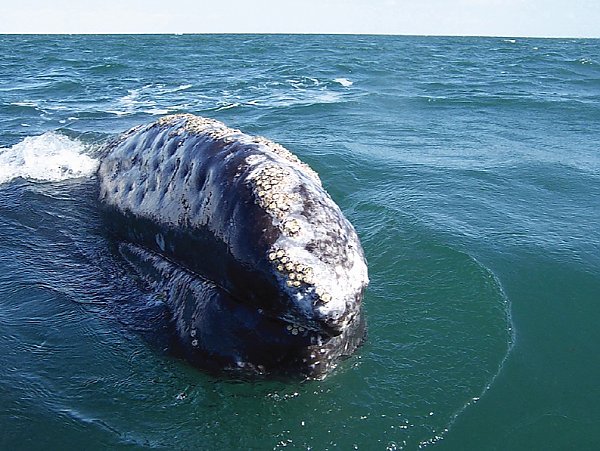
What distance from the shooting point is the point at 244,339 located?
5484mm

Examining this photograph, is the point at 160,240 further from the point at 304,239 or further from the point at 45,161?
the point at 45,161

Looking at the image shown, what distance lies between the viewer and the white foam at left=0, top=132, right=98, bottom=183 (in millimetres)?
10977

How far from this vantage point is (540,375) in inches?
238

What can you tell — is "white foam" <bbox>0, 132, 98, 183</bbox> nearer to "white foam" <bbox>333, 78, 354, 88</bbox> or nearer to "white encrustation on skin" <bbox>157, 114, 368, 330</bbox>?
"white encrustation on skin" <bbox>157, 114, 368, 330</bbox>

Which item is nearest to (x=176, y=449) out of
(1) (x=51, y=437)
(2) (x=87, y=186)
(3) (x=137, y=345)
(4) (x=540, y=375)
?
(1) (x=51, y=437)

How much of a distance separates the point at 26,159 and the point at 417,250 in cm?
786

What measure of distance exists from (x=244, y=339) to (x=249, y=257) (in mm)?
768

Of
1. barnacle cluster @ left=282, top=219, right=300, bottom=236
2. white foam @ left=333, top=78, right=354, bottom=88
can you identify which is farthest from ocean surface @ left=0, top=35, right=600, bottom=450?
white foam @ left=333, top=78, right=354, bottom=88

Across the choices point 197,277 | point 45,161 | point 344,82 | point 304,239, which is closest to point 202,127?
point 197,277

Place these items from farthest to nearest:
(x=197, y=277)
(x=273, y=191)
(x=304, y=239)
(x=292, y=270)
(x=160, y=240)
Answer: (x=160, y=240) → (x=197, y=277) → (x=273, y=191) → (x=304, y=239) → (x=292, y=270)

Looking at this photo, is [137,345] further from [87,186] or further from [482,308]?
[87,186]

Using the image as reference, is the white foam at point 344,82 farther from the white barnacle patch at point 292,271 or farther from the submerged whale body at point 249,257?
the white barnacle patch at point 292,271

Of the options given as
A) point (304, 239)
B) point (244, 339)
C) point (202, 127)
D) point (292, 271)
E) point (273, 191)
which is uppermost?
point (202, 127)

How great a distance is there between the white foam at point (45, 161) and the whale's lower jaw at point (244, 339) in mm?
4806
